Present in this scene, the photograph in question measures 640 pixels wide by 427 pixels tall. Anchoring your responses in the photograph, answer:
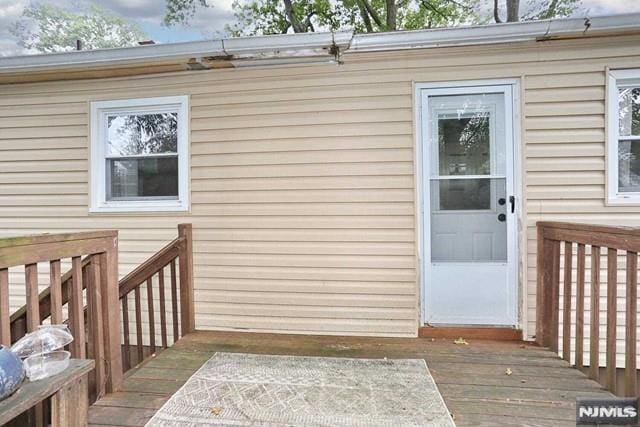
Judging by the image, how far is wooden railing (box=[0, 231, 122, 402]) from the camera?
1.68 m

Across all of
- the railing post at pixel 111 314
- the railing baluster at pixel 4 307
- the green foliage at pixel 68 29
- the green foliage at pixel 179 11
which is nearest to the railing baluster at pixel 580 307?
the railing post at pixel 111 314

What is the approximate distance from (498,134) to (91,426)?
3336 mm

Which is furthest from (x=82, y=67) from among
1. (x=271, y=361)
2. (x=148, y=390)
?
(x=271, y=361)

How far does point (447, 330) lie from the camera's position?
3.11m

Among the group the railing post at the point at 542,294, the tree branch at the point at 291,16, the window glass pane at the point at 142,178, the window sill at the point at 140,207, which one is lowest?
the railing post at the point at 542,294

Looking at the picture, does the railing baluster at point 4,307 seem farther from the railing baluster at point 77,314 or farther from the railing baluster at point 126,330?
the railing baluster at point 126,330

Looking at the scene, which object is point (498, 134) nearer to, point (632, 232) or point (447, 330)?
point (632, 232)

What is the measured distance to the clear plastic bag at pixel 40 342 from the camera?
1.40m

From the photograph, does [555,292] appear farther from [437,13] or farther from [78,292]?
[437,13]

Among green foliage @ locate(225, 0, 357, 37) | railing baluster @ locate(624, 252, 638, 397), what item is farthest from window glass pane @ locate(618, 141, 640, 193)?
green foliage @ locate(225, 0, 357, 37)

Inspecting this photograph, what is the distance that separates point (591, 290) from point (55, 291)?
10.2 feet

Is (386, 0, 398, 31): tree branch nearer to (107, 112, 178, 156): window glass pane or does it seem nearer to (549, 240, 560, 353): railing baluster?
(107, 112, 178, 156): window glass pane

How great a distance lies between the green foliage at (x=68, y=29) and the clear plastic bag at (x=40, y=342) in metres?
9.51

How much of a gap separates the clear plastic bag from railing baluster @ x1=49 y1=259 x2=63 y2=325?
0.49 meters
